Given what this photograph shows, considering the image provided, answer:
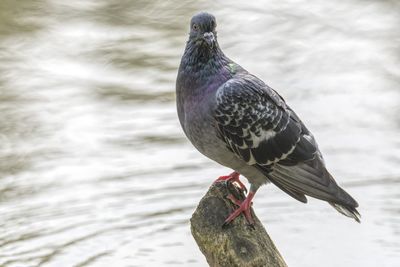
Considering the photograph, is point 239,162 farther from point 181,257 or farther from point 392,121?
point 392,121

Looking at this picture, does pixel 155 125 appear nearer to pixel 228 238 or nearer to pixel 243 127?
pixel 243 127

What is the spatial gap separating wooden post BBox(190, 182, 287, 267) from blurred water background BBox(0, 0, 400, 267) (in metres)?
2.55

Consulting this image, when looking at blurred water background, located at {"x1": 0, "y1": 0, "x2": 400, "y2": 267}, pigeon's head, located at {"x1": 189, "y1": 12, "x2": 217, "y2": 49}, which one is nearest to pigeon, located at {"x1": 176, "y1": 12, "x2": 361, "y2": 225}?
pigeon's head, located at {"x1": 189, "y1": 12, "x2": 217, "y2": 49}

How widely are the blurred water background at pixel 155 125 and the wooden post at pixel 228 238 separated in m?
2.55

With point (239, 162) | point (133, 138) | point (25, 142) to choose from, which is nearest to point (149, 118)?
point (133, 138)

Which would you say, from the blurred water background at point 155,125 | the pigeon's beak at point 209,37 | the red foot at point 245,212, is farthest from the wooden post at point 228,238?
the blurred water background at point 155,125

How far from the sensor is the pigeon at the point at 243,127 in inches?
292

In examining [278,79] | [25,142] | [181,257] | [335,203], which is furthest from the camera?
[278,79]

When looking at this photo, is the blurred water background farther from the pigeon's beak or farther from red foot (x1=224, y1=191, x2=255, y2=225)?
the pigeon's beak

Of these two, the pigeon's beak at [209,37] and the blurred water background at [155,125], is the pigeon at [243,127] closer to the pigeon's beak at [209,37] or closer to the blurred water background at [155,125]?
the pigeon's beak at [209,37]

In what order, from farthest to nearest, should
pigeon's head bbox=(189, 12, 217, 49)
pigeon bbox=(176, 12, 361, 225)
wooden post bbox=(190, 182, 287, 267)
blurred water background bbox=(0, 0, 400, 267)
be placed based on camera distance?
1. blurred water background bbox=(0, 0, 400, 267)
2. pigeon bbox=(176, 12, 361, 225)
3. pigeon's head bbox=(189, 12, 217, 49)
4. wooden post bbox=(190, 182, 287, 267)

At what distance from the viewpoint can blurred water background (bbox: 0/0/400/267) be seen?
10078 mm

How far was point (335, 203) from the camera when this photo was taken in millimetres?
7406

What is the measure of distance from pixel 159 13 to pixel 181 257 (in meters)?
6.15
